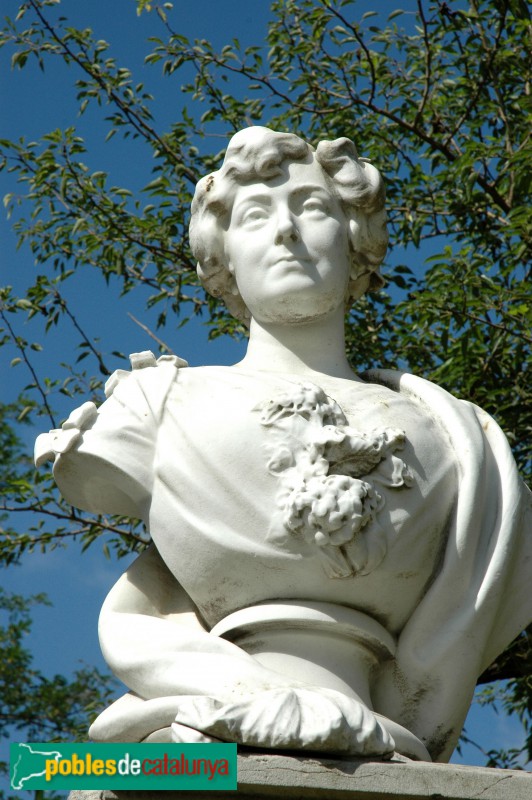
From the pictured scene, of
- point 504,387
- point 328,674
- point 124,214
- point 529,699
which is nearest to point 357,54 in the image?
point 124,214

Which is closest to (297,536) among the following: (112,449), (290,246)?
(112,449)

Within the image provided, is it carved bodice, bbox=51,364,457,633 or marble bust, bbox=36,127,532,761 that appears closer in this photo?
marble bust, bbox=36,127,532,761

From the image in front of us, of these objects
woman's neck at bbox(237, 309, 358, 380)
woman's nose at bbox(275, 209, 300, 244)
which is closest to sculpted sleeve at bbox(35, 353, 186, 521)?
woman's neck at bbox(237, 309, 358, 380)

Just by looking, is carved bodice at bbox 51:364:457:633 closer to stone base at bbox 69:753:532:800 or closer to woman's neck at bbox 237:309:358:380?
woman's neck at bbox 237:309:358:380

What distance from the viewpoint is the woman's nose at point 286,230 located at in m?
4.75

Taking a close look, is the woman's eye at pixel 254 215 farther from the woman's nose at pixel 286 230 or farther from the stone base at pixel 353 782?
the stone base at pixel 353 782

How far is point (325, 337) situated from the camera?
16.1 feet

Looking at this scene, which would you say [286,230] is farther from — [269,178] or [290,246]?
[269,178]

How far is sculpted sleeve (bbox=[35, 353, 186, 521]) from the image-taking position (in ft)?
14.7

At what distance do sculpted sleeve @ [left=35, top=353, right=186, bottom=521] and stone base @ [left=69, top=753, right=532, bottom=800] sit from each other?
1.05m

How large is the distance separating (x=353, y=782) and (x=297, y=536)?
30.0 inches

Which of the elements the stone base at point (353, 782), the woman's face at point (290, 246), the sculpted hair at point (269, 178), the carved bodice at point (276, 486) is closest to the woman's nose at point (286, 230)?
the woman's face at point (290, 246)

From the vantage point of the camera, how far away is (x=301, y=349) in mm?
4863

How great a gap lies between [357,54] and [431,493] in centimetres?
505
